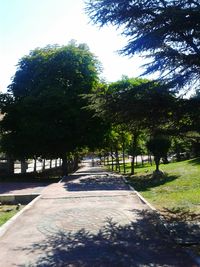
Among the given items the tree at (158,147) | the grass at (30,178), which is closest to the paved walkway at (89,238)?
the tree at (158,147)

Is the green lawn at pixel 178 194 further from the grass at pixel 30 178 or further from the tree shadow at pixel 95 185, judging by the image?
the grass at pixel 30 178

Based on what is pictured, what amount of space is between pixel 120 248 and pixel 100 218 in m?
3.16

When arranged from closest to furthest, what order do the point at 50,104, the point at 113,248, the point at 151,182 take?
the point at 113,248
the point at 151,182
the point at 50,104

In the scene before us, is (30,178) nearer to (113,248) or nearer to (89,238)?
(89,238)

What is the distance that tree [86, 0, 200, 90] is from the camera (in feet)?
28.5

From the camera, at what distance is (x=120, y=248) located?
779cm

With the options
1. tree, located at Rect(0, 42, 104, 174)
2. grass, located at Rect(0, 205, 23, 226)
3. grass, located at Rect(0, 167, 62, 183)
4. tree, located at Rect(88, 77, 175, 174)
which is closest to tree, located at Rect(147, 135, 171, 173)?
tree, located at Rect(0, 42, 104, 174)

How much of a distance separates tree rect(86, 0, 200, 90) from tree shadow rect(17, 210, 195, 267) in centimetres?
369

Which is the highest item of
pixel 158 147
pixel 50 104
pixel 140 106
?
pixel 50 104

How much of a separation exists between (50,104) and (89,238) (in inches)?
791

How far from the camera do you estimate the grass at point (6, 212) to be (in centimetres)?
1187

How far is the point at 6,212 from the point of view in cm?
1330

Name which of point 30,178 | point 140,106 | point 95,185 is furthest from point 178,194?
point 30,178

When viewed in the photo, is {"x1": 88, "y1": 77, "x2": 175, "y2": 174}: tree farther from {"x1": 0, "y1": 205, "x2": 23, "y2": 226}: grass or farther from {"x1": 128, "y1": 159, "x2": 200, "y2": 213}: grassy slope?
{"x1": 0, "y1": 205, "x2": 23, "y2": 226}: grass
